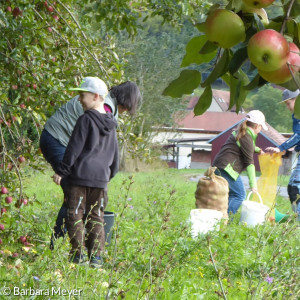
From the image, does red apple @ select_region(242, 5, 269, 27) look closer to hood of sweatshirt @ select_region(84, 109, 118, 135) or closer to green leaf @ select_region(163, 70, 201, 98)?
green leaf @ select_region(163, 70, 201, 98)

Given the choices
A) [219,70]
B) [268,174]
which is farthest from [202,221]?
[219,70]

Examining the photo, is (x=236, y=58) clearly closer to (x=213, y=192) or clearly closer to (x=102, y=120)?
(x=102, y=120)

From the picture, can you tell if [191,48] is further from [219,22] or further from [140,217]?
[140,217]

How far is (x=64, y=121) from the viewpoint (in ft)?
15.2

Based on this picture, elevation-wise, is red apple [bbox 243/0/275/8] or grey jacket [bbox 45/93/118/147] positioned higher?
grey jacket [bbox 45/93/118/147]

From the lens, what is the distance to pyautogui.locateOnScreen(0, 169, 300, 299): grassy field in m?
2.43

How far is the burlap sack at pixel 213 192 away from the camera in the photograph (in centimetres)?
627

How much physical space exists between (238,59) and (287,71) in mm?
143

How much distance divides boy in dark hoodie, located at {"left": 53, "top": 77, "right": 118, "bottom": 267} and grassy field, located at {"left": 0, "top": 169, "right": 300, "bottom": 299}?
0.26m

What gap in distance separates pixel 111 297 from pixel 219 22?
196cm

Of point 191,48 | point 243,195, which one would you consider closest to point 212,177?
point 243,195

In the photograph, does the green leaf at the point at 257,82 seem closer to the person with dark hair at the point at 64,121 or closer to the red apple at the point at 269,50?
the red apple at the point at 269,50

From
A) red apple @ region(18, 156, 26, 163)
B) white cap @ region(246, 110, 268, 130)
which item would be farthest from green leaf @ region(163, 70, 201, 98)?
white cap @ region(246, 110, 268, 130)

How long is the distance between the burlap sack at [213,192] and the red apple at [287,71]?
217 inches
